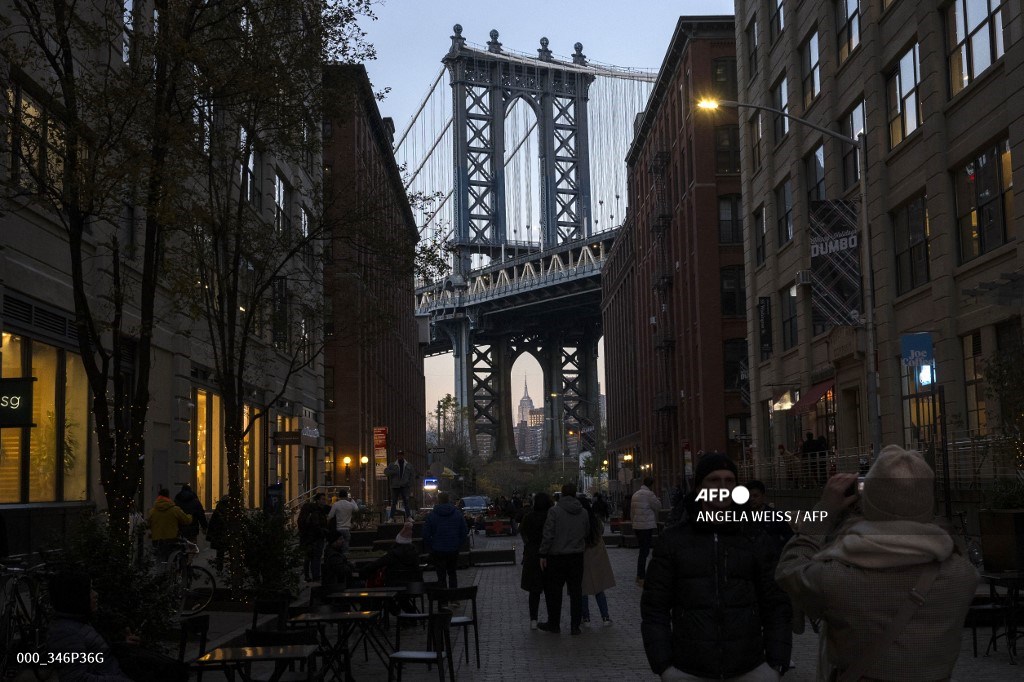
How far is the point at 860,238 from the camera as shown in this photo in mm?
29344

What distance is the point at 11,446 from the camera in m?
19.0

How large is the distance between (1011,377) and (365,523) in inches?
1027

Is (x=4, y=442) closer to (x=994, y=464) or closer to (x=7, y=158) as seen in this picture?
(x=7, y=158)

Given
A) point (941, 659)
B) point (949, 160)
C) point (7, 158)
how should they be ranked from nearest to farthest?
point (941, 659) → point (7, 158) → point (949, 160)

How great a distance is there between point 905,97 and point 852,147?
4.28 meters

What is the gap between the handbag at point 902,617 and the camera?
436cm

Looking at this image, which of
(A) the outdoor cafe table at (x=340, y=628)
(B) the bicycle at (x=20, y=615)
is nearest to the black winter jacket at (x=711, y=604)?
(A) the outdoor cafe table at (x=340, y=628)

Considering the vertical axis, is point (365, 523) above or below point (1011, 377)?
below

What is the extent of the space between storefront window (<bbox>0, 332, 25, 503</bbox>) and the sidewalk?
3.53 m

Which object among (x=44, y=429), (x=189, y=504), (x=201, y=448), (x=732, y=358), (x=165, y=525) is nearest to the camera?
(x=165, y=525)

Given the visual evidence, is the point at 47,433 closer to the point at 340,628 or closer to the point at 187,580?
the point at 187,580

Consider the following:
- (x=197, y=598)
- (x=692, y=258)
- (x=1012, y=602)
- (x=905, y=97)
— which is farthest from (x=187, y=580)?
(x=692, y=258)

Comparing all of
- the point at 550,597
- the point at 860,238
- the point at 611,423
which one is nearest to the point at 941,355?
the point at 860,238

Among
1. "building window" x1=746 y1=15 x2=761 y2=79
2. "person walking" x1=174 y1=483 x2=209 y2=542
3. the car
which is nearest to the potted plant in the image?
"person walking" x1=174 y1=483 x2=209 y2=542
